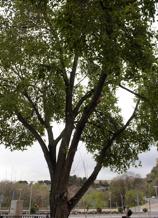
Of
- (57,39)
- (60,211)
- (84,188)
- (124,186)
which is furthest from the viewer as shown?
(124,186)

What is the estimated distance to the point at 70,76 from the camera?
14328mm

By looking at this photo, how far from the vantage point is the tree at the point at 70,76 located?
8.27 meters

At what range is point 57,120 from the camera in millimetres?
16125

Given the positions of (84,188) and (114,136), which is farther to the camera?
(114,136)

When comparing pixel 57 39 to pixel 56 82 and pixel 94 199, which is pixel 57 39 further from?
pixel 94 199

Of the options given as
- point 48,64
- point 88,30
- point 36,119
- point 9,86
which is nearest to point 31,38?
point 48,64

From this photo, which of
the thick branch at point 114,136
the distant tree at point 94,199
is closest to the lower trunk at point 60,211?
the thick branch at point 114,136

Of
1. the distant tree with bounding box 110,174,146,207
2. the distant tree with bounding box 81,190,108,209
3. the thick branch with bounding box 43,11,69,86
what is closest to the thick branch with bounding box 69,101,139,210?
the thick branch with bounding box 43,11,69,86

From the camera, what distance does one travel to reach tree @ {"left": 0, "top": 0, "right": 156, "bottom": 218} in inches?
326

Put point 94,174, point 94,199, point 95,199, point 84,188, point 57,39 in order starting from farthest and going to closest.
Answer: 1. point 95,199
2. point 94,199
3. point 94,174
4. point 57,39
5. point 84,188

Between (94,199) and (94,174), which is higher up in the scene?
(94,199)

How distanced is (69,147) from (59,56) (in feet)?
11.2

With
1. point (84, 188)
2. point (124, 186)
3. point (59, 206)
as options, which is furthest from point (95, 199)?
point (59, 206)

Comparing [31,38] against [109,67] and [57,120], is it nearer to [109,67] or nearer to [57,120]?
[57,120]
